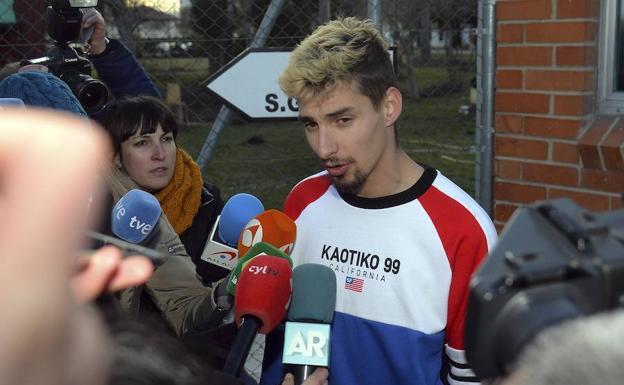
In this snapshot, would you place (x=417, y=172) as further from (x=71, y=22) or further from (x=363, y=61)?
(x=71, y=22)

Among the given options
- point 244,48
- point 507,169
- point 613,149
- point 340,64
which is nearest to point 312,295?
point 340,64

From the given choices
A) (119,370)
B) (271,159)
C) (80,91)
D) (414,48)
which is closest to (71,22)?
(80,91)

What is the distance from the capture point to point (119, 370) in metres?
0.90

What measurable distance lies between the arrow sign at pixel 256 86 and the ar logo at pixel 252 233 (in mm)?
1449

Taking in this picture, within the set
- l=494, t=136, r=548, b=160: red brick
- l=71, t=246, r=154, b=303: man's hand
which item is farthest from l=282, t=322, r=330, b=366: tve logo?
l=494, t=136, r=548, b=160: red brick

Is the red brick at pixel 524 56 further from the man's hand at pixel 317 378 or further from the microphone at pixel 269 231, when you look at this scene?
the man's hand at pixel 317 378

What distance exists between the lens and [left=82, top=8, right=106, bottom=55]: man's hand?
147 inches

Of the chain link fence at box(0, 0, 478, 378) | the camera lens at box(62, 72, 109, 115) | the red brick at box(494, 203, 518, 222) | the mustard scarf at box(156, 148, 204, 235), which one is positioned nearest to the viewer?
the camera lens at box(62, 72, 109, 115)

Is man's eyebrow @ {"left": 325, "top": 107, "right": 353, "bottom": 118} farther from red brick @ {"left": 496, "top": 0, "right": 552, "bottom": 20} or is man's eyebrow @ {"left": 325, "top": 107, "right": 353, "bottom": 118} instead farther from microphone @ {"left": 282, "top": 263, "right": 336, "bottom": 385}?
red brick @ {"left": 496, "top": 0, "right": 552, "bottom": 20}

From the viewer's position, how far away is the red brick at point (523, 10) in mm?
3443

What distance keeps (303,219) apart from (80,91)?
106 centimetres

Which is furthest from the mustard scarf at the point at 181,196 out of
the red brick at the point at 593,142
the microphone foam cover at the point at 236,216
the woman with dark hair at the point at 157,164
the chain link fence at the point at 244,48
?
the red brick at the point at 593,142

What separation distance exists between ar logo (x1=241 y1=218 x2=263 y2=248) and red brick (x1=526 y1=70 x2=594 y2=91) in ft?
5.52

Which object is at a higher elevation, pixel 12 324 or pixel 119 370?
pixel 12 324
